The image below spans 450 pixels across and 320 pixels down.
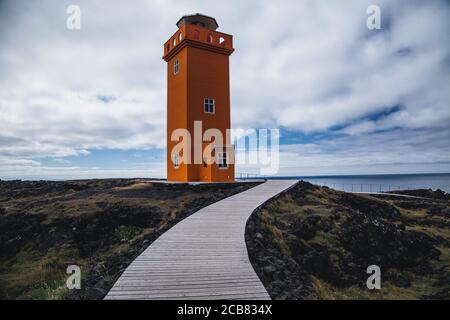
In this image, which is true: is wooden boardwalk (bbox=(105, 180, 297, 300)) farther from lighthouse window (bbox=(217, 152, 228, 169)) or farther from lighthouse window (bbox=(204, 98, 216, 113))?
lighthouse window (bbox=(204, 98, 216, 113))

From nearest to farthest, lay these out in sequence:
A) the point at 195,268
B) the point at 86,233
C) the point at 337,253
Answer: the point at 195,268 → the point at 337,253 → the point at 86,233

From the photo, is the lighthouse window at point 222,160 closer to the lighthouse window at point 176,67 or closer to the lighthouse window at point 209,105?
the lighthouse window at point 209,105

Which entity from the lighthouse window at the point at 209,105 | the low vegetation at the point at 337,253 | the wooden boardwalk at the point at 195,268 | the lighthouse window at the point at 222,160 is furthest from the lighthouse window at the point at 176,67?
the wooden boardwalk at the point at 195,268

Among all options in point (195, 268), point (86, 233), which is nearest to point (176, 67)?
point (86, 233)

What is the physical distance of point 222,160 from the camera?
2455 centimetres

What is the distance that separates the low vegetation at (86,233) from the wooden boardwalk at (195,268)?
0.61 m

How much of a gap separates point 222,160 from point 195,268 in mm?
16923

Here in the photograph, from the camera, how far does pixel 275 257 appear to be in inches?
362

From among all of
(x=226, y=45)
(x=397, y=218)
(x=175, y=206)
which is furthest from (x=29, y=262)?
(x=397, y=218)

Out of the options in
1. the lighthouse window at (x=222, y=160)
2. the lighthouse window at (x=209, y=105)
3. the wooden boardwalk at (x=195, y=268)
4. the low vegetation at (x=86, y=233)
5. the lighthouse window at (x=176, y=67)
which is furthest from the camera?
the lighthouse window at (x=176, y=67)

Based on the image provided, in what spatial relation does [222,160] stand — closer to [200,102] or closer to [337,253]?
[200,102]

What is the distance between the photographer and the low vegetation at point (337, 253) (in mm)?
8727
